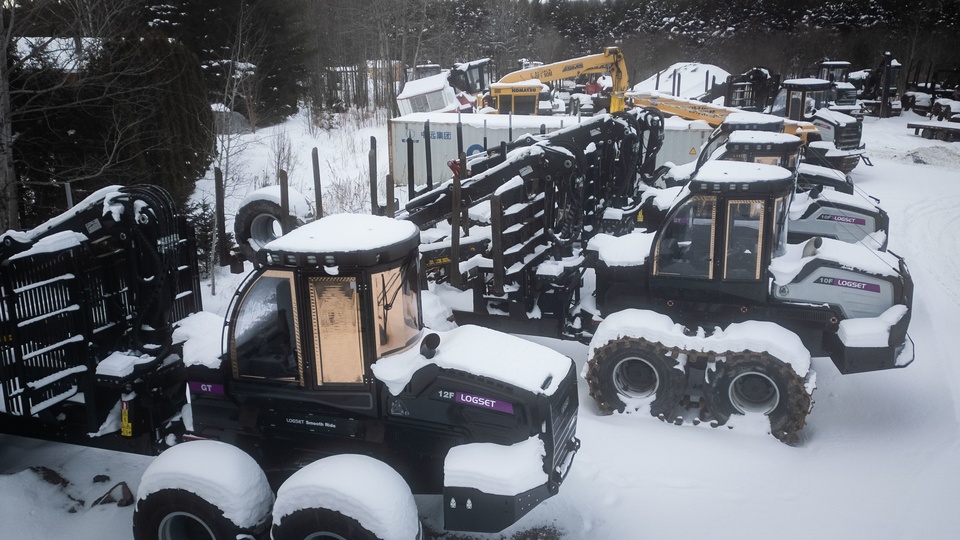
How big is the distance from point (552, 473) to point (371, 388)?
1321mm

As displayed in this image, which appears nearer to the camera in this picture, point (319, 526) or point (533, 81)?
point (319, 526)

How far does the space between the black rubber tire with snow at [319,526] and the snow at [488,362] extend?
85cm

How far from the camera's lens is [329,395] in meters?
4.85

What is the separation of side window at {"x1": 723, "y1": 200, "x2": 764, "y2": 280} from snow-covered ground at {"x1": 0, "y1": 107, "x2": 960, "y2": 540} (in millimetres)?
1578

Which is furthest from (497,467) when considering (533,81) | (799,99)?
(533,81)

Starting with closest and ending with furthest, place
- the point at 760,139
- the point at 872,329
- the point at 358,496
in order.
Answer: the point at 358,496 < the point at 872,329 < the point at 760,139

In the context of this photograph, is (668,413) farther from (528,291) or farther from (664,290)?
(528,291)

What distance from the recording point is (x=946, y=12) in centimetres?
3891

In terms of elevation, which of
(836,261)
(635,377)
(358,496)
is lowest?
(635,377)

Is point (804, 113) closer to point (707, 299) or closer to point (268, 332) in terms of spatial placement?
point (707, 299)

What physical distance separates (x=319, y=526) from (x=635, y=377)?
4.24 metres

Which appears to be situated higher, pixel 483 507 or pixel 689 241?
pixel 689 241

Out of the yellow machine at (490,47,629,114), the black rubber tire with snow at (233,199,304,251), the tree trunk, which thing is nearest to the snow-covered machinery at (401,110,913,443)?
the black rubber tire with snow at (233,199,304,251)

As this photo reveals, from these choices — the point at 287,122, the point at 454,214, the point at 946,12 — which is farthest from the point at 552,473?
the point at 946,12
